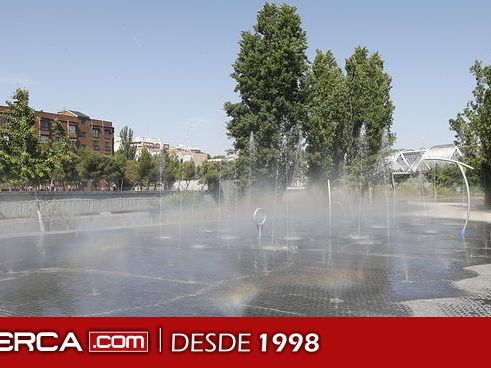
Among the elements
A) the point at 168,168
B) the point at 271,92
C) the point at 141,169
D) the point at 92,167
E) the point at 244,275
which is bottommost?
the point at 244,275

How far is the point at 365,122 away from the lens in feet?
145

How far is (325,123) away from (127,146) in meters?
63.6

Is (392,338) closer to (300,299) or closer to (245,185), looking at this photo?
(300,299)

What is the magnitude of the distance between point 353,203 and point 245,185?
1243 cm

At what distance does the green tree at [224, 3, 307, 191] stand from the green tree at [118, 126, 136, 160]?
59.5 meters

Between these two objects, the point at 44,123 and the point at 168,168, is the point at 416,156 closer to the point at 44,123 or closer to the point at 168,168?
the point at 168,168

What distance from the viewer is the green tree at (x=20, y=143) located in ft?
98.0

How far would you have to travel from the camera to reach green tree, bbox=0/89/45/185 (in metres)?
29.9

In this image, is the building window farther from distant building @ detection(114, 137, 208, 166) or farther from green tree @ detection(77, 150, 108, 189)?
distant building @ detection(114, 137, 208, 166)

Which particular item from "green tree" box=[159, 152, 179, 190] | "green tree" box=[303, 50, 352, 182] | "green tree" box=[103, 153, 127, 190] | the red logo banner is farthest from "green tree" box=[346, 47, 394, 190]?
"green tree" box=[159, 152, 179, 190]

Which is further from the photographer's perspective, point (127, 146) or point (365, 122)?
point (127, 146)

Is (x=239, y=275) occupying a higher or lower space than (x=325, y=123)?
lower

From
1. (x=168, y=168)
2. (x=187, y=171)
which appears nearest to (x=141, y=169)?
(x=168, y=168)

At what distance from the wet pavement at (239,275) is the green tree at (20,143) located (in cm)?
760
